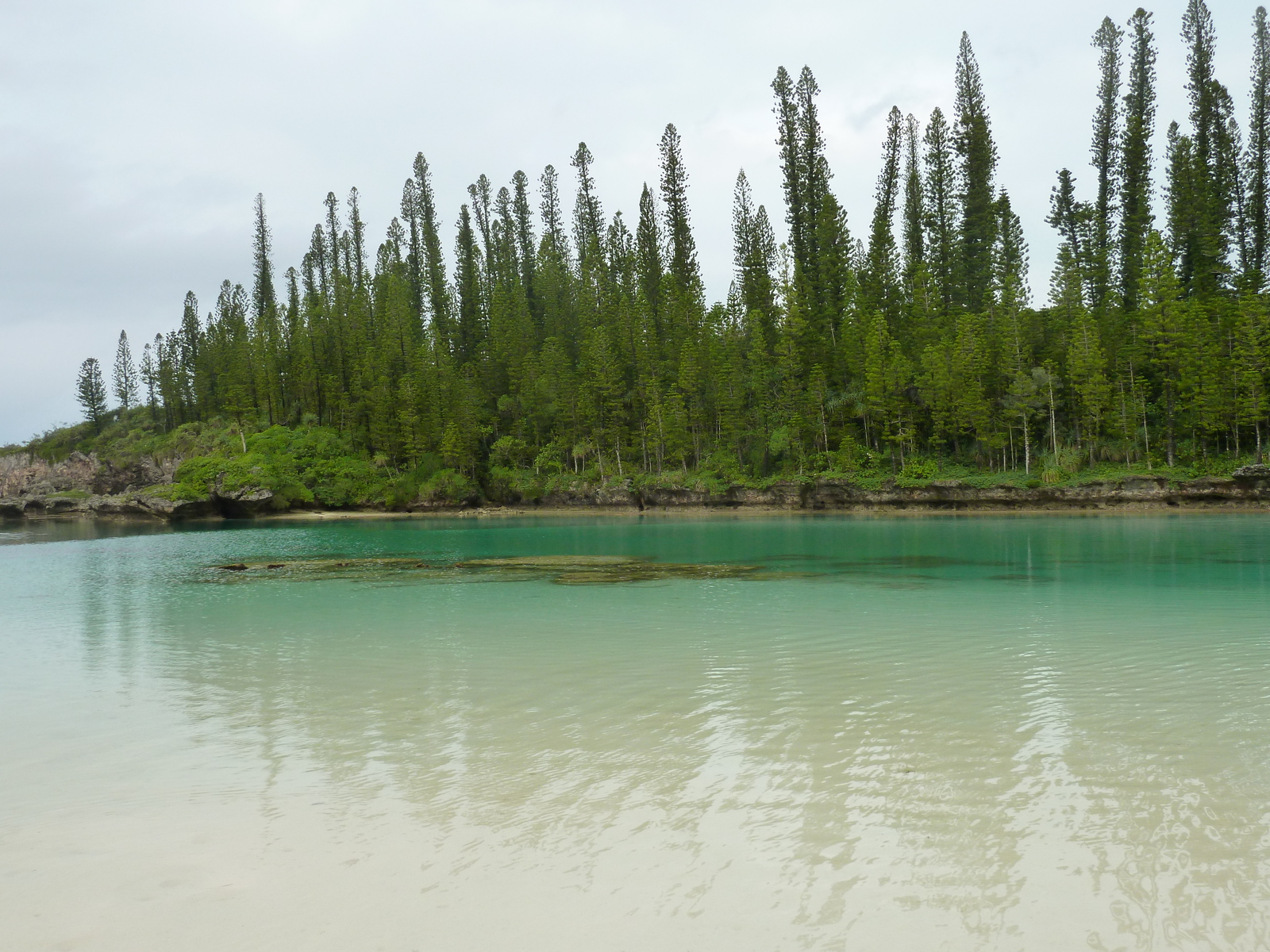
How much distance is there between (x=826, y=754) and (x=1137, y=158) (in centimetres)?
6610

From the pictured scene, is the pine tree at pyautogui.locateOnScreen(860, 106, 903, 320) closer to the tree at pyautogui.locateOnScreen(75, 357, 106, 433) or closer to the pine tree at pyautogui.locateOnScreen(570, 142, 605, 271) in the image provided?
the pine tree at pyautogui.locateOnScreen(570, 142, 605, 271)

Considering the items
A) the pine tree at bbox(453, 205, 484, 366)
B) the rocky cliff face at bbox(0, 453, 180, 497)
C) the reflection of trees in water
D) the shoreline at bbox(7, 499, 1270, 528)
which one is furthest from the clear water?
the rocky cliff face at bbox(0, 453, 180, 497)

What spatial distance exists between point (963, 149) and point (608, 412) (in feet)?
111

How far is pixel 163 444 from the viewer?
84500mm

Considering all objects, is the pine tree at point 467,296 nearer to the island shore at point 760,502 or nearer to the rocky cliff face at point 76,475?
the island shore at point 760,502

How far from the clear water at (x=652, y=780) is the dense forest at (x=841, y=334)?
1495 inches

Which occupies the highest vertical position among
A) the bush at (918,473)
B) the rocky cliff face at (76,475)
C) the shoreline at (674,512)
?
the rocky cliff face at (76,475)

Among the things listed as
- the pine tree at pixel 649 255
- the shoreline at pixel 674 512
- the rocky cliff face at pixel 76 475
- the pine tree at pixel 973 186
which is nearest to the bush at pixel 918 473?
the shoreline at pixel 674 512

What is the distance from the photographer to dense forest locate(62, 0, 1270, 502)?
4762 cm

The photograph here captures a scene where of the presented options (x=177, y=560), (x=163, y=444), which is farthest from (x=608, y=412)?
(x=163, y=444)

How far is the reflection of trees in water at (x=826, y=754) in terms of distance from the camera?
4.13m

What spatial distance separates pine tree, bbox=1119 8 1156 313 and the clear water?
50.2 meters

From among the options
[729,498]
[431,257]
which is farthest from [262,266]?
[729,498]

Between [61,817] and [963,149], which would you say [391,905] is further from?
[963,149]
